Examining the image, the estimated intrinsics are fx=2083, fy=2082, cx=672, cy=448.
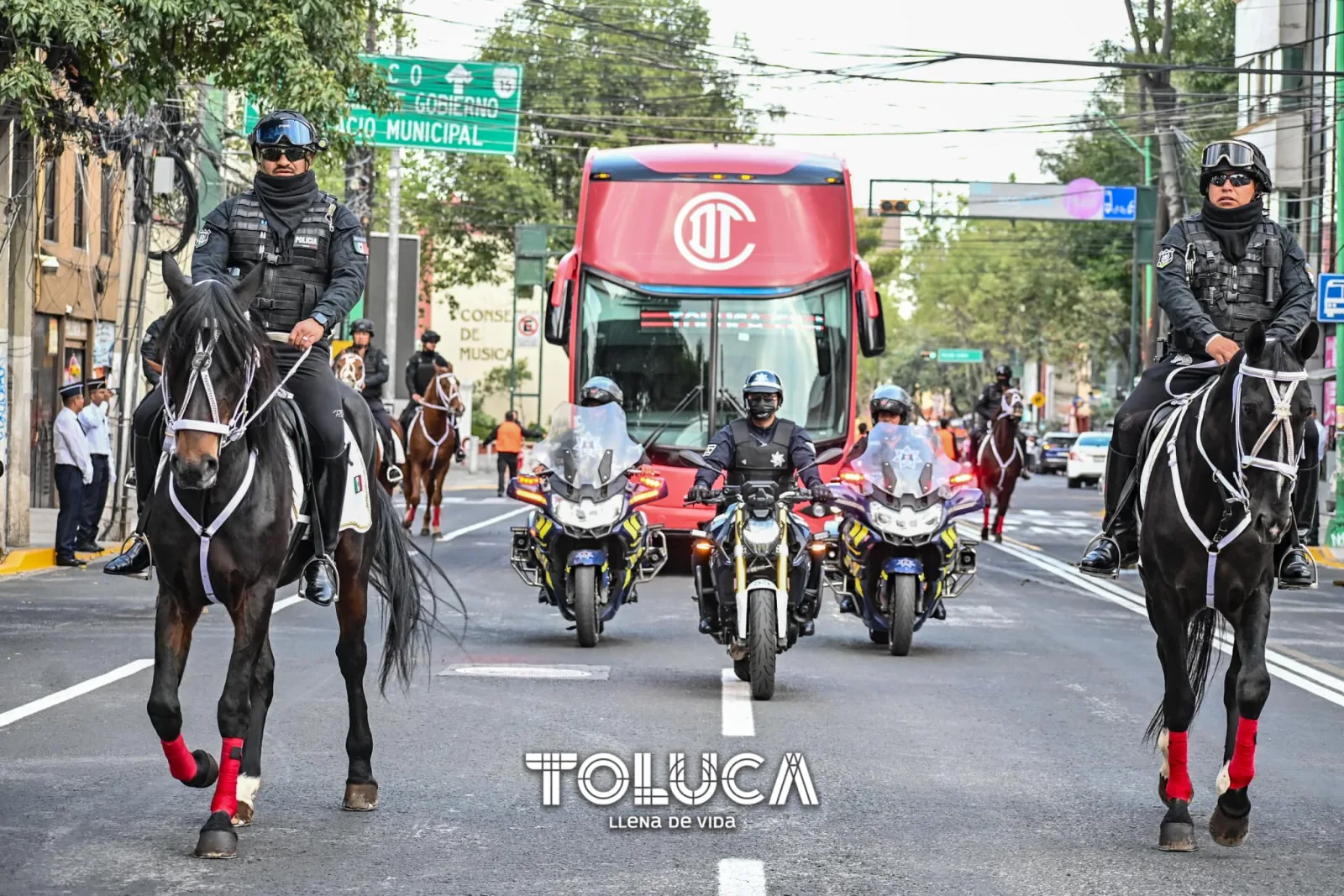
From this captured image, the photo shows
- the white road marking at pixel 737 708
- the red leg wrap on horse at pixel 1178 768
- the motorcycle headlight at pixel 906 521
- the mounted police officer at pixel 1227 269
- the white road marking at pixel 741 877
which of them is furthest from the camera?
the motorcycle headlight at pixel 906 521

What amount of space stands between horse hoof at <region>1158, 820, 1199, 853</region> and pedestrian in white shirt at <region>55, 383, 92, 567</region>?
48.8ft

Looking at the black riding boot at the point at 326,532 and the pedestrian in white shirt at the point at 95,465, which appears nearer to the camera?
the black riding boot at the point at 326,532

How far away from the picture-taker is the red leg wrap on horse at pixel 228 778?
7.14 m

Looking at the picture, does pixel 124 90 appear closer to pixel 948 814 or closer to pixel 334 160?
pixel 334 160

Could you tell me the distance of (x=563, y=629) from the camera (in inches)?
604

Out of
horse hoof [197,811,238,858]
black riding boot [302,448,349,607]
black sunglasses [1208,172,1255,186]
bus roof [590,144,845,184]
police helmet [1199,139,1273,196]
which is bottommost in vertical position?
horse hoof [197,811,238,858]

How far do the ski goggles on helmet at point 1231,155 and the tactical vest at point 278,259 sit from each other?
371 cm

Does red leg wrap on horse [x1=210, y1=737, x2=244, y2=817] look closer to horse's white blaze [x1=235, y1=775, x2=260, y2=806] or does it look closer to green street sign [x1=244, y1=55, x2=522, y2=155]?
horse's white blaze [x1=235, y1=775, x2=260, y2=806]

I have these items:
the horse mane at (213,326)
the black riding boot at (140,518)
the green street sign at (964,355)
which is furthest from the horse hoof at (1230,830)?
the green street sign at (964,355)

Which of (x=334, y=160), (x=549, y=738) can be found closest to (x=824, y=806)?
(x=549, y=738)

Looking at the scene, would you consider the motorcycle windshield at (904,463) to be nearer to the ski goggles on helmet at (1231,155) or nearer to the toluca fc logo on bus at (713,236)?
the ski goggles on helmet at (1231,155)

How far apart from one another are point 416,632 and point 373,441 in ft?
3.05

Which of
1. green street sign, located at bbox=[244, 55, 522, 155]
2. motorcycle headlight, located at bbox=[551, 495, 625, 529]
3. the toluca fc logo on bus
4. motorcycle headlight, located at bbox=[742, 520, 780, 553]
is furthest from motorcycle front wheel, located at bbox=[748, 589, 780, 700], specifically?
green street sign, located at bbox=[244, 55, 522, 155]

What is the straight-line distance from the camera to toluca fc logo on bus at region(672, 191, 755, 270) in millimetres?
21156
